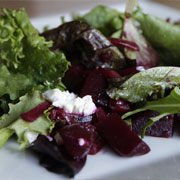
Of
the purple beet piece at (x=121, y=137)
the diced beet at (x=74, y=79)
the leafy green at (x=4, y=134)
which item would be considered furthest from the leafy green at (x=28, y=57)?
the purple beet piece at (x=121, y=137)

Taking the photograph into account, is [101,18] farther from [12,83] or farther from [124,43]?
[12,83]

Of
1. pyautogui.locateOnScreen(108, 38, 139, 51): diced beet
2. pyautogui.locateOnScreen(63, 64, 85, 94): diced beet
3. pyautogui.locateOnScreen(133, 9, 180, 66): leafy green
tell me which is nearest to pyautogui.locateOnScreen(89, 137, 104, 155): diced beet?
pyautogui.locateOnScreen(63, 64, 85, 94): diced beet

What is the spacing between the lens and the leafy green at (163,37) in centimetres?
231

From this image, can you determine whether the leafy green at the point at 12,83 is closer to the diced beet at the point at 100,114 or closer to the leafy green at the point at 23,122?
the leafy green at the point at 23,122

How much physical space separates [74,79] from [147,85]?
47 centimetres

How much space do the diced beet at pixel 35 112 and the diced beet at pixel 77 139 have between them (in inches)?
6.2

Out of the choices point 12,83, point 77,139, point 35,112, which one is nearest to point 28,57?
point 12,83

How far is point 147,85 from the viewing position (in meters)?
1.71

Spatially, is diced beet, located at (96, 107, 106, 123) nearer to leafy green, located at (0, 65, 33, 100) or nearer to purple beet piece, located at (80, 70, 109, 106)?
purple beet piece, located at (80, 70, 109, 106)

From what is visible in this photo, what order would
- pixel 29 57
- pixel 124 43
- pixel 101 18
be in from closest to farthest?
pixel 29 57 < pixel 124 43 < pixel 101 18

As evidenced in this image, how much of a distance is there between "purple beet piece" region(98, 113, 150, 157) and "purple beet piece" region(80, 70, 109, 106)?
17 cm

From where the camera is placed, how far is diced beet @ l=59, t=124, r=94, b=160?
1387 millimetres

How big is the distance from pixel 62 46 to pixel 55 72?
12.4 inches

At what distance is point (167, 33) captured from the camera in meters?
2.33
